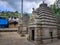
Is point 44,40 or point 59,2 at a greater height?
point 59,2

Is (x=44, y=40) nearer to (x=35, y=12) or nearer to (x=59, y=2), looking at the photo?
(x=35, y=12)

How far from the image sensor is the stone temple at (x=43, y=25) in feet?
43.3

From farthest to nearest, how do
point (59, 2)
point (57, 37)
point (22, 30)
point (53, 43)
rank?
point (59, 2), point (22, 30), point (57, 37), point (53, 43)

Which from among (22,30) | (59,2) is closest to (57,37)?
(22,30)

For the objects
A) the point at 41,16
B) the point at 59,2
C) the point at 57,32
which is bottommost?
the point at 57,32

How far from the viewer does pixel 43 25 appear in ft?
43.9

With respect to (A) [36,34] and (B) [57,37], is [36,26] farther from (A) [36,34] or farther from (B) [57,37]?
(B) [57,37]

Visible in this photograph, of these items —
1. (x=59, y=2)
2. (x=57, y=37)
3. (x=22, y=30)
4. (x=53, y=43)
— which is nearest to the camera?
(x=53, y=43)

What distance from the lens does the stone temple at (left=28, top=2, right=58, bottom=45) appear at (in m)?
13.2

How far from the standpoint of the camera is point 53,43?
1305 centimetres

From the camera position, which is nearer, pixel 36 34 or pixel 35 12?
pixel 36 34

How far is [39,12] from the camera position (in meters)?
14.2

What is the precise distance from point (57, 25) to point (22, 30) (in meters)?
8.47

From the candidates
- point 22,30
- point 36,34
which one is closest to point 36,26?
point 36,34
